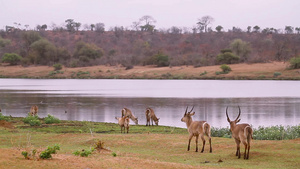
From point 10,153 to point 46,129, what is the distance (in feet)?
29.7

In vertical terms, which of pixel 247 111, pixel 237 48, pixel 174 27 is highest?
pixel 174 27

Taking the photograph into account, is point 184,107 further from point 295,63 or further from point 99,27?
point 99,27

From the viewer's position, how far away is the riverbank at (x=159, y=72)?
57.7 meters

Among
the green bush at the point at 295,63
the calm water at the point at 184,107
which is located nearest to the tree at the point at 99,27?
the green bush at the point at 295,63

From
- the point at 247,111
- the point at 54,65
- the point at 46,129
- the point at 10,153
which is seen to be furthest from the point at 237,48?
the point at 10,153

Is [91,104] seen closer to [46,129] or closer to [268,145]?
[46,129]

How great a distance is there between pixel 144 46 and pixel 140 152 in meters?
82.5

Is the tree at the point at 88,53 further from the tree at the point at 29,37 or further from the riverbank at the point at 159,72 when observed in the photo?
the tree at the point at 29,37

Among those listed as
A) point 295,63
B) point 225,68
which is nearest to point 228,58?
point 225,68

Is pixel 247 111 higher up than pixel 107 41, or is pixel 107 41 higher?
pixel 107 41

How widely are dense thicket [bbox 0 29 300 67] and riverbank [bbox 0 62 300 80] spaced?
77.2 inches

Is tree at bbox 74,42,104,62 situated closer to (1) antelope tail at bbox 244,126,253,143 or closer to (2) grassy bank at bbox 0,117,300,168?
(2) grassy bank at bbox 0,117,300,168

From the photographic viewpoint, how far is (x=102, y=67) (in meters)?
71.8

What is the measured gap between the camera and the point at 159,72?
6662 cm
